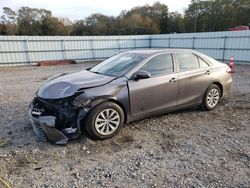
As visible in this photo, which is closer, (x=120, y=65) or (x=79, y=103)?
(x=79, y=103)

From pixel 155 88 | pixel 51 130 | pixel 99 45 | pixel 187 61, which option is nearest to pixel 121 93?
pixel 155 88

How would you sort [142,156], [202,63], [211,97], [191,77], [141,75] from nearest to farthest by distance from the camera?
[142,156] → [141,75] → [191,77] → [202,63] → [211,97]

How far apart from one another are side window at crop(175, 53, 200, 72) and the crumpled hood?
5.23ft

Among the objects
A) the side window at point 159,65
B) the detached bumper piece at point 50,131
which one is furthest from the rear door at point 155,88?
the detached bumper piece at point 50,131

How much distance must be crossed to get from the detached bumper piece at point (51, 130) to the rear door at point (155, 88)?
A: 1.19 metres

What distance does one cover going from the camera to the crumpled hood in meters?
3.65

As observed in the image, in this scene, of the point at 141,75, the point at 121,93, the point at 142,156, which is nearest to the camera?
the point at 142,156

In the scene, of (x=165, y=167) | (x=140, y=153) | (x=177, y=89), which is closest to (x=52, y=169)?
Result: (x=140, y=153)

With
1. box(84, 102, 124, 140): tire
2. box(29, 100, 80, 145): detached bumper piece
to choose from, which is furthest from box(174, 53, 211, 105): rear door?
box(29, 100, 80, 145): detached bumper piece

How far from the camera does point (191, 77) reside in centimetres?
469

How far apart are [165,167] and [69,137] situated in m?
1.57

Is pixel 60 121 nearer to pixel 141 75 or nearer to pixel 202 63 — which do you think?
pixel 141 75

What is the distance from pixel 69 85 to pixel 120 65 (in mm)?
1163

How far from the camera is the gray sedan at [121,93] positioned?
11.7 ft
